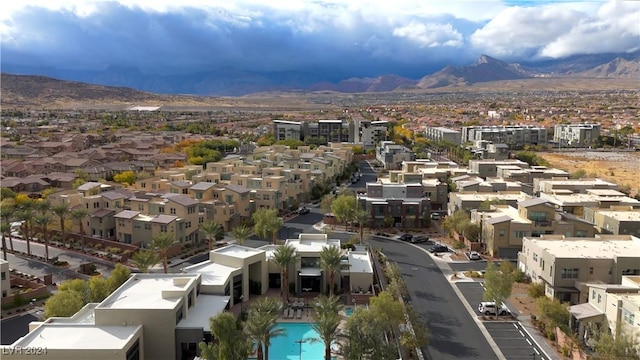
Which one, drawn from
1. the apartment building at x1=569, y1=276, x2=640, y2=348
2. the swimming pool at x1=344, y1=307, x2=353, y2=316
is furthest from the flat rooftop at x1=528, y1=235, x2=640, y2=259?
the swimming pool at x1=344, y1=307, x2=353, y2=316

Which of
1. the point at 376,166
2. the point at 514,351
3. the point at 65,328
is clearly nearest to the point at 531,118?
the point at 376,166

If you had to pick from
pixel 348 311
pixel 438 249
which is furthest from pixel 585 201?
pixel 348 311

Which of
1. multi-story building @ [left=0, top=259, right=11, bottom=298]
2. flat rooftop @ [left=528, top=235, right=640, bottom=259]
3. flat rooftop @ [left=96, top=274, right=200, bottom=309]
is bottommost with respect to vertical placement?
multi-story building @ [left=0, top=259, right=11, bottom=298]

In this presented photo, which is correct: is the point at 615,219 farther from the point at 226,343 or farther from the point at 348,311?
the point at 226,343

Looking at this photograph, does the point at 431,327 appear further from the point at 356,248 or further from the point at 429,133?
the point at 429,133

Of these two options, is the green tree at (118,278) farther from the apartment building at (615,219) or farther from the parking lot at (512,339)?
the apartment building at (615,219)

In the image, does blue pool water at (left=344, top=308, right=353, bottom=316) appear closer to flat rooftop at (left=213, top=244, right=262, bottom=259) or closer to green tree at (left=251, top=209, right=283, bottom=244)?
flat rooftop at (left=213, top=244, right=262, bottom=259)
